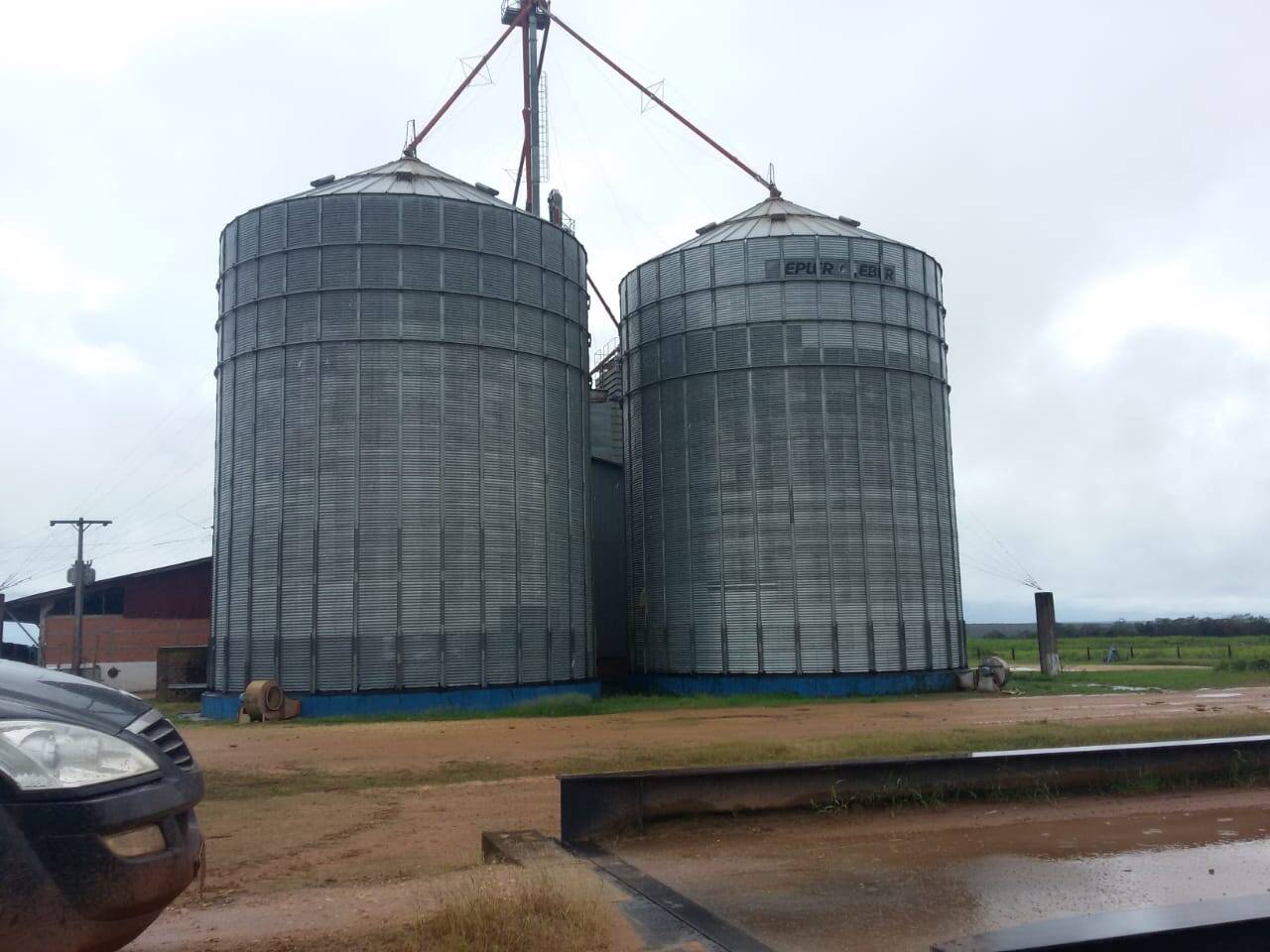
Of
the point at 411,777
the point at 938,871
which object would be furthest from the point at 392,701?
the point at 938,871

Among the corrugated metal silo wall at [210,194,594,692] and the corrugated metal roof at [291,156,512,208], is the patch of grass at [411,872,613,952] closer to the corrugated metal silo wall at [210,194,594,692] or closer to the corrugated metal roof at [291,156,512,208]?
the corrugated metal silo wall at [210,194,594,692]

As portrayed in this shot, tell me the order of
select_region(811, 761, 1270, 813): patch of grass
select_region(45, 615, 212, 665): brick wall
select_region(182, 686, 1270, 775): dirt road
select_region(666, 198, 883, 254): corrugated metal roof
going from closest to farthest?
select_region(811, 761, 1270, 813): patch of grass < select_region(182, 686, 1270, 775): dirt road < select_region(666, 198, 883, 254): corrugated metal roof < select_region(45, 615, 212, 665): brick wall

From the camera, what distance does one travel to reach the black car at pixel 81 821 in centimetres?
363

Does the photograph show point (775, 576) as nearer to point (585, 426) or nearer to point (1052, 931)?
point (585, 426)

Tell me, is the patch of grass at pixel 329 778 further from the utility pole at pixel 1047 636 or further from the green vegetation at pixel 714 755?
the utility pole at pixel 1047 636

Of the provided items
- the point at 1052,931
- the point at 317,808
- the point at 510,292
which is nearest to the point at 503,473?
the point at 510,292

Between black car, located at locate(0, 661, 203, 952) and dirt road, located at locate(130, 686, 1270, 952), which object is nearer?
black car, located at locate(0, 661, 203, 952)

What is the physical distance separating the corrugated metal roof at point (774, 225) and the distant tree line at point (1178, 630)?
76.7m

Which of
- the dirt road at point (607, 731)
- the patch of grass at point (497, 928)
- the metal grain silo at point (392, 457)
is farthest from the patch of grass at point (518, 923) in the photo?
the metal grain silo at point (392, 457)

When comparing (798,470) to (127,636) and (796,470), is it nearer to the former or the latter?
(796,470)

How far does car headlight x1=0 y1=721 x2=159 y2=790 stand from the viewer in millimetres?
3727

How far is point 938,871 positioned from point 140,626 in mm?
41946

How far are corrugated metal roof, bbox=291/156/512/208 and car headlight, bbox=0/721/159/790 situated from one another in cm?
2899

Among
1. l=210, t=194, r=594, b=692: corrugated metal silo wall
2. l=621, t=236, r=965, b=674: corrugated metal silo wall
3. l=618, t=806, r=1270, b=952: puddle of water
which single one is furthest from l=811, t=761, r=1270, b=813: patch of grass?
l=621, t=236, r=965, b=674: corrugated metal silo wall
